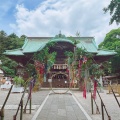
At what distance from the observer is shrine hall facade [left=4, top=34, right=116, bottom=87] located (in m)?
20.2

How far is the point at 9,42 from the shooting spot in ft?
167

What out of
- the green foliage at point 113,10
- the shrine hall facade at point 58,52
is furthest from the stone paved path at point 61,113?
the shrine hall facade at point 58,52

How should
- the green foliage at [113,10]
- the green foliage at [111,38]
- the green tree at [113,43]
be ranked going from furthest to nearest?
the green foliage at [111,38] < the green tree at [113,43] < the green foliage at [113,10]

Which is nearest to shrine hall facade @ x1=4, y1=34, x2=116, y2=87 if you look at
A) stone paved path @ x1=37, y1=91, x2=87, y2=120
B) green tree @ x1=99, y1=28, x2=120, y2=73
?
green tree @ x1=99, y1=28, x2=120, y2=73

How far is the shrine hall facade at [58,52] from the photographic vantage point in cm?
2022

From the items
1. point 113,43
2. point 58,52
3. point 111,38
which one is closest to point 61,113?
point 58,52

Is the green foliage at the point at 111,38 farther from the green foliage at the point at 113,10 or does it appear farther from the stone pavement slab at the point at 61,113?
the stone pavement slab at the point at 61,113

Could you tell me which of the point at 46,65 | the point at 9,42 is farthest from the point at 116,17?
the point at 9,42

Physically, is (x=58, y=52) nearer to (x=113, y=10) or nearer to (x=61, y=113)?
(x=113, y=10)

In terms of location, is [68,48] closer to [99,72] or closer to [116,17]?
[116,17]

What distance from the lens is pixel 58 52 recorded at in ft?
76.6

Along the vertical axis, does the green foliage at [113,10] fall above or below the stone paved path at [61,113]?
above

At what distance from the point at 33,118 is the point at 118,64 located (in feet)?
84.3

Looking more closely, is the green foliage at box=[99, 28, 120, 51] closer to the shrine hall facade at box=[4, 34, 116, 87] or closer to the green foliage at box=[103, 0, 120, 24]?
the shrine hall facade at box=[4, 34, 116, 87]
